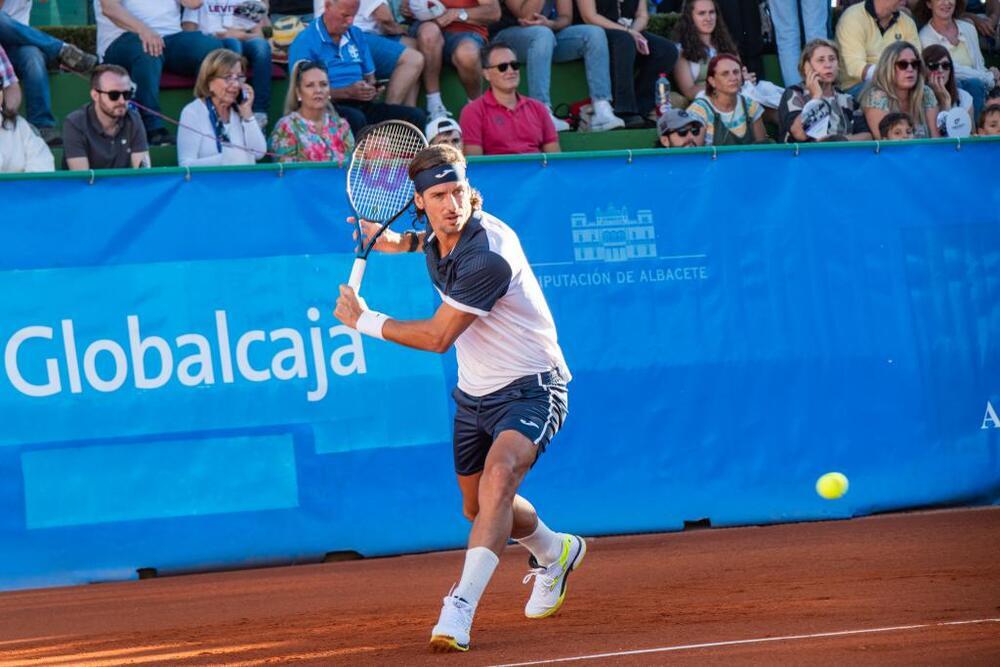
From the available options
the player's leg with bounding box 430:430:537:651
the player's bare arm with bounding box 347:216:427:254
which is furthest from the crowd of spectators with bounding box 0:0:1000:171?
the player's leg with bounding box 430:430:537:651

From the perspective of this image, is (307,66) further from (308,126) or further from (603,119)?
(603,119)

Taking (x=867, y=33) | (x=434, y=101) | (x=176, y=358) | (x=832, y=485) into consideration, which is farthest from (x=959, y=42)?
(x=176, y=358)

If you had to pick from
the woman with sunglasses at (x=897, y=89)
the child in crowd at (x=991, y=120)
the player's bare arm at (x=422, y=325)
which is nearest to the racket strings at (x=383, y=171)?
the player's bare arm at (x=422, y=325)

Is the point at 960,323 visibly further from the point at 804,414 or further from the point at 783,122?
the point at 783,122

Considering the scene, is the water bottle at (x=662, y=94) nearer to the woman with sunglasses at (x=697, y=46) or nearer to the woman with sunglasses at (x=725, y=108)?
the woman with sunglasses at (x=697, y=46)

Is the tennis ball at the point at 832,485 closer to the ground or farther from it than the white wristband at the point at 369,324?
closer to the ground

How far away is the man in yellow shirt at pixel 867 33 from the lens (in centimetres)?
1103

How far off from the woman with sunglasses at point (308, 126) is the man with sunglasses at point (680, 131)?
2.21 m

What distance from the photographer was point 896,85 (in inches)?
403

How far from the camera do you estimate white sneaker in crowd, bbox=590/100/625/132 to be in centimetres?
1048

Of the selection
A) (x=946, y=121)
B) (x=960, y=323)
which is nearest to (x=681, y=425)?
(x=960, y=323)

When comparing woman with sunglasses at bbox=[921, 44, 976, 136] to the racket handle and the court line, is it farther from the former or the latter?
the racket handle

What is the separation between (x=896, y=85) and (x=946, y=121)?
547 millimetres

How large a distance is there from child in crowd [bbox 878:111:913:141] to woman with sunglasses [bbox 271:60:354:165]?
12.7 ft
